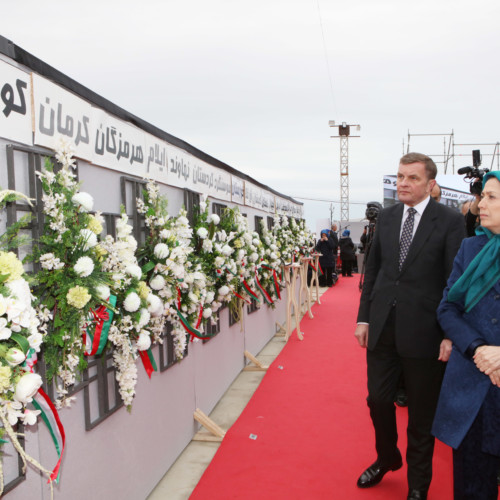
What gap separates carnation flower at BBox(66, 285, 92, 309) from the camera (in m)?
1.71

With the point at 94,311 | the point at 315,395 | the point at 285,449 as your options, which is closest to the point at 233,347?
the point at 315,395

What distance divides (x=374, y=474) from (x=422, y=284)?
1148 millimetres

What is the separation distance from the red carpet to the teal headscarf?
136cm

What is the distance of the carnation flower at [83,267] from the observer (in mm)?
1748

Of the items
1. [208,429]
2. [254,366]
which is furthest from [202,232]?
[254,366]

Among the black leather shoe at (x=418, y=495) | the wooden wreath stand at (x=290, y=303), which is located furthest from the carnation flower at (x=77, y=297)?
the wooden wreath stand at (x=290, y=303)

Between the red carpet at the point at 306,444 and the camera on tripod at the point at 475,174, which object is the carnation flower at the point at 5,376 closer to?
the red carpet at the point at 306,444

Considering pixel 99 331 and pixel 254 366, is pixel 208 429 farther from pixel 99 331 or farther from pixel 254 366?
pixel 99 331

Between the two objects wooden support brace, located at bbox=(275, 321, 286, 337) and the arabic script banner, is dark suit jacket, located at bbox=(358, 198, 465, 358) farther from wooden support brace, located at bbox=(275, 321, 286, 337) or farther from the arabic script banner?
wooden support brace, located at bbox=(275, 321, 286, 337)

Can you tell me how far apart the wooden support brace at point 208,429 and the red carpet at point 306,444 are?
67 mm

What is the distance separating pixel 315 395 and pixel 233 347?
36.3 inches

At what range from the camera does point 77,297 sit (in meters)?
1.71

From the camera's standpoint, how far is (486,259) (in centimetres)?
196

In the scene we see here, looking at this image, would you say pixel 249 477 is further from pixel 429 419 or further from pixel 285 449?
pixel 429 419
